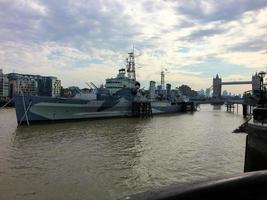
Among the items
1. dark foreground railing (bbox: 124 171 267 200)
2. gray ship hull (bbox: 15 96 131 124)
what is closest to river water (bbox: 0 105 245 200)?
dark foreground railing (bbox: 124 171 267 200)

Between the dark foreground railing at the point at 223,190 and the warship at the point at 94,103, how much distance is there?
149ft

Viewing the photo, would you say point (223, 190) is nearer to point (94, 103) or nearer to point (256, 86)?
point (94, 103)

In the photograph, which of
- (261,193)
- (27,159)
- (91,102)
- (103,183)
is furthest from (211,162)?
(91,102)

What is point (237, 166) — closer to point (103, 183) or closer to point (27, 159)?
point (103, 183)

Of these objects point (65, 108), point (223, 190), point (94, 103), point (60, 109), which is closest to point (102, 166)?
point (223, 190)

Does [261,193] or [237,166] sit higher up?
[261,193]

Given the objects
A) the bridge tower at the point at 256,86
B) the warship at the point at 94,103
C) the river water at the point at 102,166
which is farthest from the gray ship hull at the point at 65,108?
the bridge tower at the point at 256,86

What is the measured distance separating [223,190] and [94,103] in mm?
56357

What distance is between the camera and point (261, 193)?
2.78m

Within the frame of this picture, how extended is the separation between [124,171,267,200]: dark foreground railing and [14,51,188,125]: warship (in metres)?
45.3

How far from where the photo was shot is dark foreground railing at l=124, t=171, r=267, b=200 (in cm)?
239

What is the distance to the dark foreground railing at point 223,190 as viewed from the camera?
2389 millimetres

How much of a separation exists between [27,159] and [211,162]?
965 cm

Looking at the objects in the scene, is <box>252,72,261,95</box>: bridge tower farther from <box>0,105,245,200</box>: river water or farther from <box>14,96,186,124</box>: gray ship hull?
<box>14,96,186,124</box>: gray ship hull
